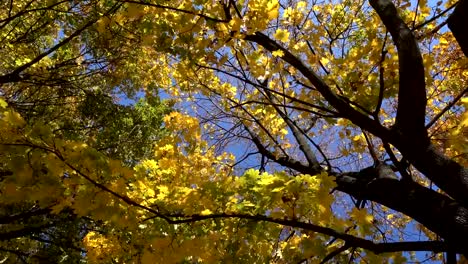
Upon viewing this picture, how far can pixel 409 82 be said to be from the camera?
221 cm

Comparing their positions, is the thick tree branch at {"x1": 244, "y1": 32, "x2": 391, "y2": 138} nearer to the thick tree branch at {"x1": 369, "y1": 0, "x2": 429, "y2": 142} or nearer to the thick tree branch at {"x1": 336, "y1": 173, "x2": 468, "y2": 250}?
the thick tree branch at {"x1": 369, "y1": 0, "x2": 429, "y2": 142}

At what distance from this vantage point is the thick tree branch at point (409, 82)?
2191 mm

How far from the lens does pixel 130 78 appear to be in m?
6.92

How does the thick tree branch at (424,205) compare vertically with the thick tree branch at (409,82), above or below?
below

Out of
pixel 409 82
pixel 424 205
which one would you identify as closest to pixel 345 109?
pixel 409 82

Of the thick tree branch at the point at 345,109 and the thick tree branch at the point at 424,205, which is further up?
the thick tree branch at the point at 345,109

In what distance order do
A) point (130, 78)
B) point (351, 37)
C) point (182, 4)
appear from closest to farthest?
point (182, 4)
point (351, 37)
point (130, 78)

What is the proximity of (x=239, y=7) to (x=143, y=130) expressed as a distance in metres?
5.00

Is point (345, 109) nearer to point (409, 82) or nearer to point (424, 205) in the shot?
point (409, 82)

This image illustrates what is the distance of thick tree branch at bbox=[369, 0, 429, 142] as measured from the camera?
2.19 m

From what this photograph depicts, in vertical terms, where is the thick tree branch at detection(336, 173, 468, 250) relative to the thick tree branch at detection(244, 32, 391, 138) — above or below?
below

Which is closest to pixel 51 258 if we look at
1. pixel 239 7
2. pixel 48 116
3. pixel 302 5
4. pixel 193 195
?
pixel 48 116

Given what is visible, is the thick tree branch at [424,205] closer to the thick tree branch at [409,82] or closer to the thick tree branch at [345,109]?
the thick tree branch at [409,82]

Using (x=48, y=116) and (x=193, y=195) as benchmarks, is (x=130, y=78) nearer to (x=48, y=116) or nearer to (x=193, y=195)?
(x=48, y=116)
